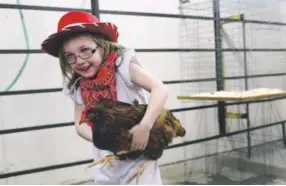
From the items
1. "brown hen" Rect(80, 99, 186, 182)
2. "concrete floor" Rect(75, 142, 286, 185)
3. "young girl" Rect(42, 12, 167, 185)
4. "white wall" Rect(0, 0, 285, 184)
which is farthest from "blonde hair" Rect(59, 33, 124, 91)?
"concrete floor" Rect(75, 142, 286, 185)

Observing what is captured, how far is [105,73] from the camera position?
90 cm

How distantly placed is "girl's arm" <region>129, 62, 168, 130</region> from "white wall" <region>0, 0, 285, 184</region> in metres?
1.07

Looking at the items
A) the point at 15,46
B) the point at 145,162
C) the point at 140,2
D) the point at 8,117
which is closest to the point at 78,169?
the point at 8,117

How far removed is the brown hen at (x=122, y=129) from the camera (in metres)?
0.85

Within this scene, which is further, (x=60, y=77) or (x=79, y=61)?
(x=60, y=77)

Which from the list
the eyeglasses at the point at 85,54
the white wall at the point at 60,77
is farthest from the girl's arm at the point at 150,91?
the white wall at the point at 60,77

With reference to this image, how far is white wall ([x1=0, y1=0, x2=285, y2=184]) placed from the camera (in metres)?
1.80

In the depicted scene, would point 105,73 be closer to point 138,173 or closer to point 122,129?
point 122,129

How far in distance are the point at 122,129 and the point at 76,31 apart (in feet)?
0.88

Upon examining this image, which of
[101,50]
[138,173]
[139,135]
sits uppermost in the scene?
[101,50]

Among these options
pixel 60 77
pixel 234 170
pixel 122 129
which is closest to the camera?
pixel 122 129

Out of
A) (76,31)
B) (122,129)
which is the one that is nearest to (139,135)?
(122,129)

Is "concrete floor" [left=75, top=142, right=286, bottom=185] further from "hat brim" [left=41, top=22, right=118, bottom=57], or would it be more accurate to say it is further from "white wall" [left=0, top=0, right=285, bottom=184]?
"hat brim" [left=41, top=22, right=118, bottom=57]

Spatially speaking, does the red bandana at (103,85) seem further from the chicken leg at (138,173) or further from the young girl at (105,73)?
the chicken leg at (138,173)
